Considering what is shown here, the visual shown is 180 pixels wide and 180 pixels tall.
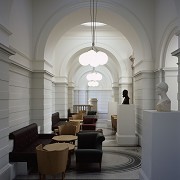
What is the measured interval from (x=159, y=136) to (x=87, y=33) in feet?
37.5

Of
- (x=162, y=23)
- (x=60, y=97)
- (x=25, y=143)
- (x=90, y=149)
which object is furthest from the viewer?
(x=60, y=97)

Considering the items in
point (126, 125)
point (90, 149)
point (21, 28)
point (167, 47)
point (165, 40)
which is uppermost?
point (21, 28)

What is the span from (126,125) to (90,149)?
3.88 meters

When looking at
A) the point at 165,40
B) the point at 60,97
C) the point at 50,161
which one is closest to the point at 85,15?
the point at 165,40

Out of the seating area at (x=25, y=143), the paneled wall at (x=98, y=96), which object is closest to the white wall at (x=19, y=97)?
the seating area at (x=25, y=143)

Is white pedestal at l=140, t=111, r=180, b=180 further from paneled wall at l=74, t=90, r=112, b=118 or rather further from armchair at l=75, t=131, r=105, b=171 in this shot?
paneled wall at l=74, t=90, r=112, b=118

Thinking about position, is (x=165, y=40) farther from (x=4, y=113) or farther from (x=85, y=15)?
(x=4, y=113)

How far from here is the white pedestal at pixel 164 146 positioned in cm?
457

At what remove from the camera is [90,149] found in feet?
21.5

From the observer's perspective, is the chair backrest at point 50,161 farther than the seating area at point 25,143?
No

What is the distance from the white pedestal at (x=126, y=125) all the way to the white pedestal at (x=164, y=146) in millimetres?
5327

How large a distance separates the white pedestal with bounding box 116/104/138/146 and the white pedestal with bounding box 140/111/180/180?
210 inches

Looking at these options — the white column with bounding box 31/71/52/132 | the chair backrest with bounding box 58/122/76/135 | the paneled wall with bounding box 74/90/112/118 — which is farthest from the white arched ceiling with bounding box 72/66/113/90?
the chair backrest with bounding box 58/122/76/135

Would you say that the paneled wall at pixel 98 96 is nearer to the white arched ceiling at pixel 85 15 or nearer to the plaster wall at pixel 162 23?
the white arched ceiling at pixel 85 15
